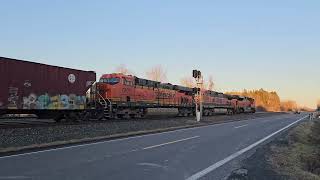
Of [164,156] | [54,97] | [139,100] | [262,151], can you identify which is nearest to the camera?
[164,156]

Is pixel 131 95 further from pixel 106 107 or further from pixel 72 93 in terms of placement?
pixel 72 93

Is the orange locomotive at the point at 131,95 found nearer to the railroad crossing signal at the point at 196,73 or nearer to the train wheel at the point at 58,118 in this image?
the railroad crossing signal at the point at 196,73

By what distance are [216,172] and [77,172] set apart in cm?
355

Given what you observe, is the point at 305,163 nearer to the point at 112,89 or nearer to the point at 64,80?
the point at 64,80

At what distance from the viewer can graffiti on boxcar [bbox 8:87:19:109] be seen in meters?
24.0

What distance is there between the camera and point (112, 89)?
36469 millimetres

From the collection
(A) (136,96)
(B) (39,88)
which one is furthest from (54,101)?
(A) (136,96)

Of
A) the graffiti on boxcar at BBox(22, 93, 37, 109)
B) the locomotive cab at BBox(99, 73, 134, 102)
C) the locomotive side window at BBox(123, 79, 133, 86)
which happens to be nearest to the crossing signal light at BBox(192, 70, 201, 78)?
the locomotive side window at BBox(123, 79, 133, 86)

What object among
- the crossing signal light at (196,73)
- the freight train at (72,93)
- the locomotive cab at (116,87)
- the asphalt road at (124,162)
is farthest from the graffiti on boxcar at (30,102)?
the crossing signal light at (196,73)

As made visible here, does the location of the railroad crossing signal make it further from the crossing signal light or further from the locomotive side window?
the locomotive side window

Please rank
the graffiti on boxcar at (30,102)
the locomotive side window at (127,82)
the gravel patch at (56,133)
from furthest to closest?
1. the locomotive side window at (127,82)
2. the graffiti on boxcar at (30,102)
3. the gravel patch at (56,133)

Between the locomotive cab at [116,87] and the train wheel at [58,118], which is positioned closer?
A: the train wheel at [58,118]

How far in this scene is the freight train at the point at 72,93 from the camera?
80.0 feet

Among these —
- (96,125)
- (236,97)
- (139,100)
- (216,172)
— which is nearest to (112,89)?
(139,100)
